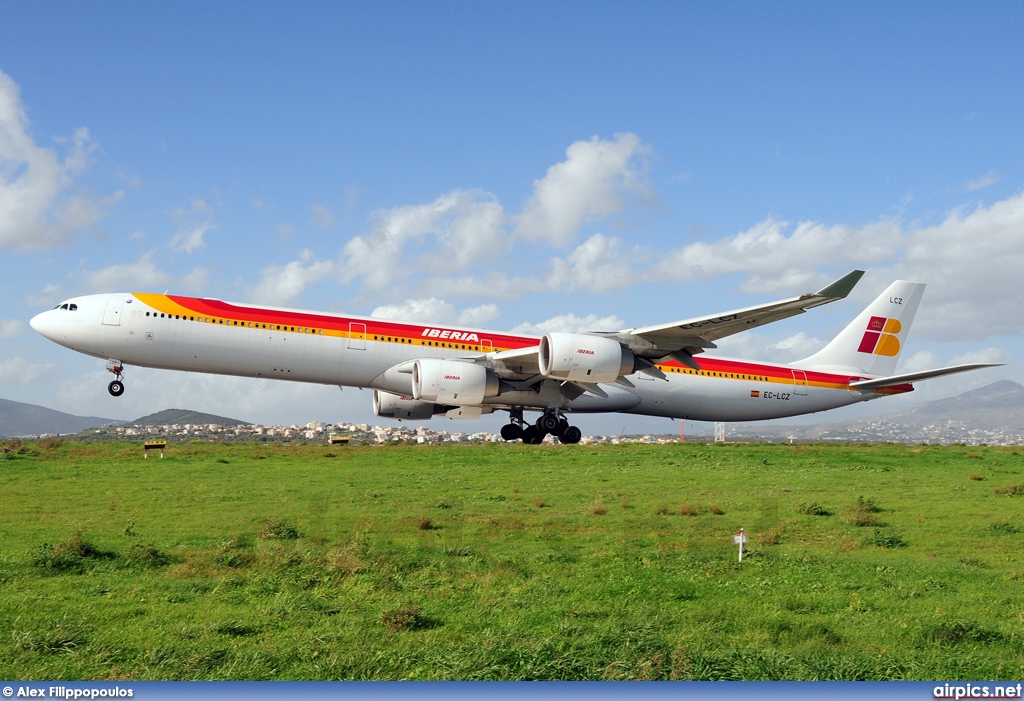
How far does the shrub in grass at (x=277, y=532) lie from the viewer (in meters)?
13.9

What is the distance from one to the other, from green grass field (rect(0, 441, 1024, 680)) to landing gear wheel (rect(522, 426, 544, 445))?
12963 mm

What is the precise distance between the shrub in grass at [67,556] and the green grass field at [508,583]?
0.11 feet

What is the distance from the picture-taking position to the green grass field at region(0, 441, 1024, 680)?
734 cm

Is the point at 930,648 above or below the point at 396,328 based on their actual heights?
below

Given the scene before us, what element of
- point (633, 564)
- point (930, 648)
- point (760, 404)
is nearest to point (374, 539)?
point (633, 564)

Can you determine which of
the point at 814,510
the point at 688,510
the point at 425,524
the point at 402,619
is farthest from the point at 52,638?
the point at 814,510

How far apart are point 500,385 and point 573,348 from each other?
4392 millimetres

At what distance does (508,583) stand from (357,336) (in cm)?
2160

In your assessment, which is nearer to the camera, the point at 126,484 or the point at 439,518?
the point at 439,518

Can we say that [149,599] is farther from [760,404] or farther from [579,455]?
[760,404]

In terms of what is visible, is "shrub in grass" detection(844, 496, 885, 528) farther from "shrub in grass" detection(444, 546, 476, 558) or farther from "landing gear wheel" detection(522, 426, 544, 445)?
"landing gear wheel" detection(522, 426, 544, 445)

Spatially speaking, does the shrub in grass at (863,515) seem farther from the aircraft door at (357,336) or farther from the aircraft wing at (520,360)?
the aircraft door at (357,336)

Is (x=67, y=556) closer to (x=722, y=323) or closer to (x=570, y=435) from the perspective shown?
(x=722, y=323)

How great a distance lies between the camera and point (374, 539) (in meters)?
13.7
